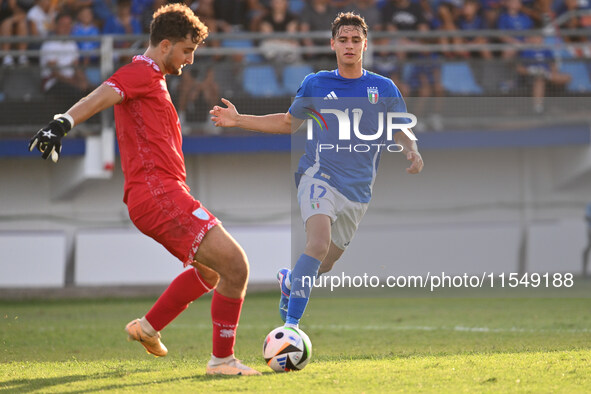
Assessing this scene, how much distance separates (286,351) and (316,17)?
10.9 meters

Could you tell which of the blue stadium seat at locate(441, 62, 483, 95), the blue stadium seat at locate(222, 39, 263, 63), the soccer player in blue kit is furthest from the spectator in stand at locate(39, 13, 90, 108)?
the soccer player in blue kit

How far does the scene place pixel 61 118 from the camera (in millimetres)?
5020

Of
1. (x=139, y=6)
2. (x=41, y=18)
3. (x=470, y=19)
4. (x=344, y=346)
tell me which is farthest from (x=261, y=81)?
(x=344, y=346)

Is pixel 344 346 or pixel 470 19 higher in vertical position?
pixel 470 19

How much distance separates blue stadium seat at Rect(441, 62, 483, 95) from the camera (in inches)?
592

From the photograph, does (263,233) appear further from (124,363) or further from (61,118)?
(61,118)

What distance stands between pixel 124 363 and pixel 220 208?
9.36 m

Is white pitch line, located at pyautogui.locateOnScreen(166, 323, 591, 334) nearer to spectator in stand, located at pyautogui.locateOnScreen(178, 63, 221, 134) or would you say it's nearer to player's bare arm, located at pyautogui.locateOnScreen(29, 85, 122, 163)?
player's bare arm, located at pyautogui.locateOnScreen(29, 85, 122, 163)

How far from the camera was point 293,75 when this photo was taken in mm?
14945

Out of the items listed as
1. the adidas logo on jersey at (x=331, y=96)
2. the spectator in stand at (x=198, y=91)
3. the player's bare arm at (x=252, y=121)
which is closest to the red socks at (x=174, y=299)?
the player's bare arm at (x=252, y=121)

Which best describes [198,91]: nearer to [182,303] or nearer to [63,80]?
[63,80]

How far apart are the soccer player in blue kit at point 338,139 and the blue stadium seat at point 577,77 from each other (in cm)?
928

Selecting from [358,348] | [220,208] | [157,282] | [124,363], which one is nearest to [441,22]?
[220,208]

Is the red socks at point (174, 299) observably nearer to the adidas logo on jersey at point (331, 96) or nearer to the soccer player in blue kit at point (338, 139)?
the soccer player in blue kit at point (338, 139)
